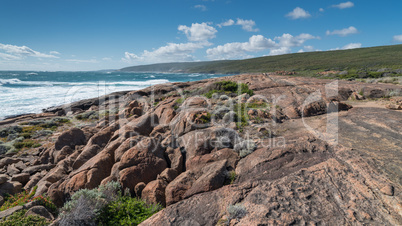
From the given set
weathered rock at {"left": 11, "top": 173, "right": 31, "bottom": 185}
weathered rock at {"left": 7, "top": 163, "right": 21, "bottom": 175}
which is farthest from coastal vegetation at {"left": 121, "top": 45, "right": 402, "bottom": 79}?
weathered rock at {"left": 7, "top": 163, "right": 21, "bottom": 175}

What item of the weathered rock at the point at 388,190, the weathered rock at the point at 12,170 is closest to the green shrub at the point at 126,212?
the weathered rock at the point at 388,190

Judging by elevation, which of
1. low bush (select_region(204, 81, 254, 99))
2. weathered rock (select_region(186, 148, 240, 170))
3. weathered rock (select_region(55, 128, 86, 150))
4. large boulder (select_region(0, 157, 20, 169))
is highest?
low bush (select_region(204, 81, 254, 99))

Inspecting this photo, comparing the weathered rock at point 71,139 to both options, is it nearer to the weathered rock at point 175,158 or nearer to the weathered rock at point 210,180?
the weathered rock at point 175,158

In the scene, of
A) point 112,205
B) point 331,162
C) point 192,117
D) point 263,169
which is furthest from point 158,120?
point 331,162

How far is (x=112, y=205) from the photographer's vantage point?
553 centimetres

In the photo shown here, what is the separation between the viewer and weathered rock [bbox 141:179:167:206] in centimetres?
566

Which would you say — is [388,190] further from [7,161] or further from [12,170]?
[7,161]

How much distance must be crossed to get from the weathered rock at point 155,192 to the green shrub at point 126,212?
0.55ft

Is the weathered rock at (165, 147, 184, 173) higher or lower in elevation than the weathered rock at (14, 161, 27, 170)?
higher

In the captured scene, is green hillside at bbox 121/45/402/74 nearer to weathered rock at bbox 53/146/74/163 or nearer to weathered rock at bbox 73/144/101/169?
weathered rock at bbox 73/144/101/169

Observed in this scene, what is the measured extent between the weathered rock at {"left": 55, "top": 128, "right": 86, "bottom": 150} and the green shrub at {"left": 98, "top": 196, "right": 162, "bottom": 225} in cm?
784

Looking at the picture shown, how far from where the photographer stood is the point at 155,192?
225 inches

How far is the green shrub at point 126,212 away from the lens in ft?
16.9

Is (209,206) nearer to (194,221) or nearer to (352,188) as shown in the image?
(194,221)
